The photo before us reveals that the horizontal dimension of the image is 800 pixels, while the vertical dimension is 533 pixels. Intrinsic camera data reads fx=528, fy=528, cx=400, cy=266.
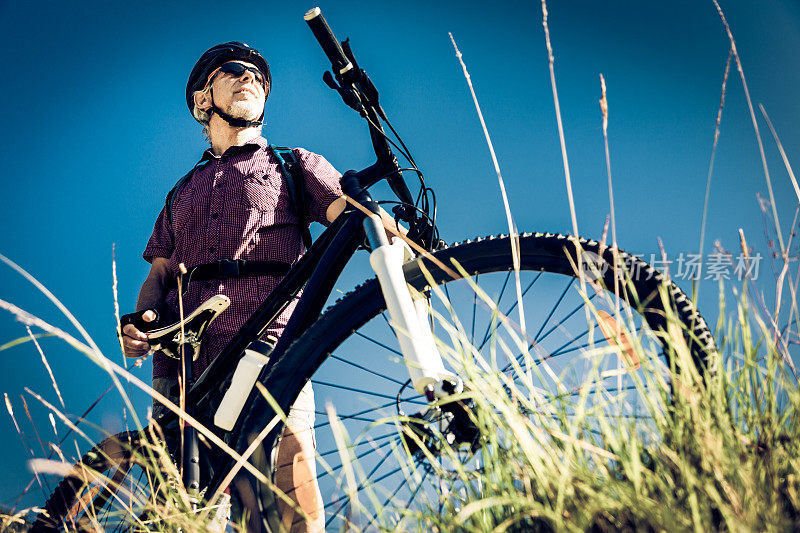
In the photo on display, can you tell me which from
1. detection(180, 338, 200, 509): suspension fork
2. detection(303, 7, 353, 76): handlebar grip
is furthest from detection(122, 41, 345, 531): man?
detection(303, 7, 353, 76): handlebar grip

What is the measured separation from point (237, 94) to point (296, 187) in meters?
0.54

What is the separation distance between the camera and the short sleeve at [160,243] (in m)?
2.08

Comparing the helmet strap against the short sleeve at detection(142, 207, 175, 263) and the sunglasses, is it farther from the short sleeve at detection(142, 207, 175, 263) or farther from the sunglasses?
the short sleeve at detection(142, 207, 175, 263)

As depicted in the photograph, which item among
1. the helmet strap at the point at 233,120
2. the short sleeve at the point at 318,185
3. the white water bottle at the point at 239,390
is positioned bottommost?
the white water bottle at the point at 239,390

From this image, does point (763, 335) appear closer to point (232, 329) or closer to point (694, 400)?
point (694, 400)

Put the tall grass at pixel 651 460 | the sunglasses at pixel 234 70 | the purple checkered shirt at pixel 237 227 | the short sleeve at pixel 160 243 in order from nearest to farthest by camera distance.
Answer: the tall grass at pixel 651 460 < the purple checkered shirt at pixel 237 227 < the short sleeve at pixel 160 243 < the sunglasses at pixel 234 70

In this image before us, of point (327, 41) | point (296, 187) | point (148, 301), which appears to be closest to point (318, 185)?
point (296, 187)

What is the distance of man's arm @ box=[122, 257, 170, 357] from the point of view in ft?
5.58

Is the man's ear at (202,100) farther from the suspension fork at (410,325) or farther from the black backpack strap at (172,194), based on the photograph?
the suspension fork at (410,325)

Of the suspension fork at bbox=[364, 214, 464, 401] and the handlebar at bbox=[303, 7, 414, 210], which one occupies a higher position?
the handlebar at bbox=[303, 7, 414, 210]

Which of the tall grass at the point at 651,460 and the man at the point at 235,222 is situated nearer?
the tall grass at the point at 651,460

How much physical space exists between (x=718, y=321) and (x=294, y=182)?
1.53 m

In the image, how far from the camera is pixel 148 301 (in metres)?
1.97

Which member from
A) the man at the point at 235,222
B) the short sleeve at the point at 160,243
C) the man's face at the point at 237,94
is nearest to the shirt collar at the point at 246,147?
the man at the point at 235,222
